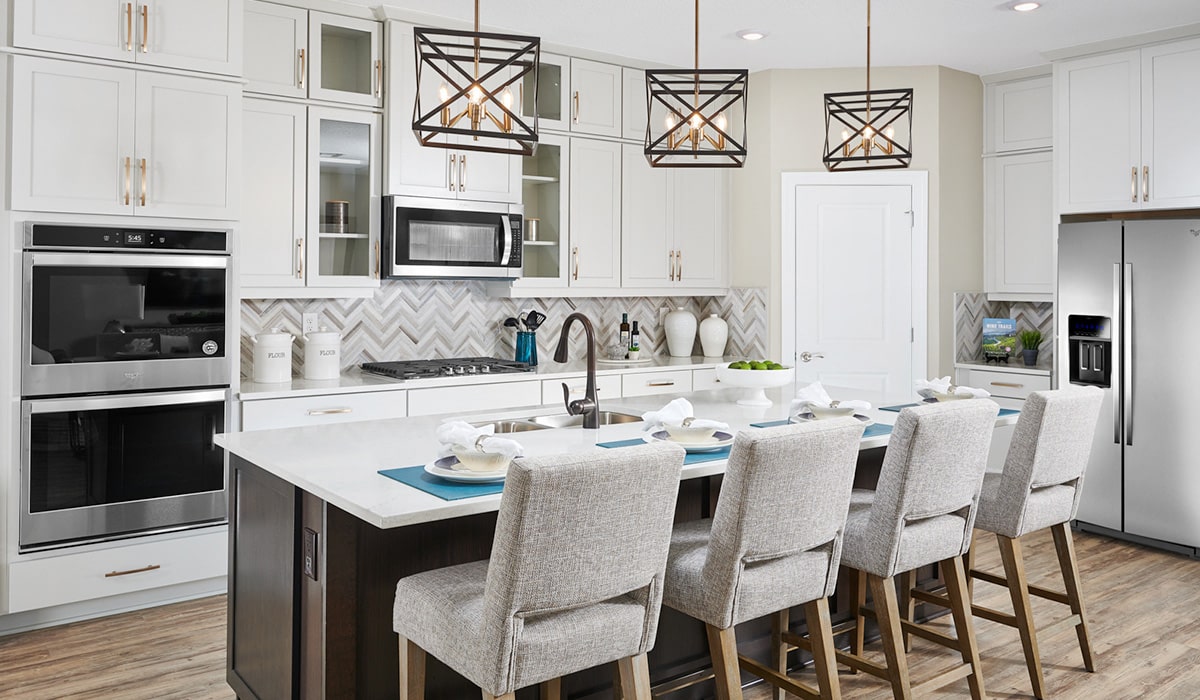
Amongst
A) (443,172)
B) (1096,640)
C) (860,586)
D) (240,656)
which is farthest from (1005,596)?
(443,172)

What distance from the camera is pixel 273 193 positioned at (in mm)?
4133

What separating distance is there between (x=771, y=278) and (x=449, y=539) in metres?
3.69

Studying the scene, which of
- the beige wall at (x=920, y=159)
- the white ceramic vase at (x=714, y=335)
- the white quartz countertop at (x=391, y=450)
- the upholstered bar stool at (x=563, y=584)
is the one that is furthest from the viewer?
the white ceramic vase at (x=714, y=335)

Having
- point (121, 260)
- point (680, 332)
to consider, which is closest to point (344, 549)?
point (121, 260)

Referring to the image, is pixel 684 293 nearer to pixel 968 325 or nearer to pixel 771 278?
pixel 771 278

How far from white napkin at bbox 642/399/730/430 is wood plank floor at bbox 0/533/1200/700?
950 millimetres

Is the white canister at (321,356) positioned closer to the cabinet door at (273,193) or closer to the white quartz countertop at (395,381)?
the white quartz countertop at (395,381)

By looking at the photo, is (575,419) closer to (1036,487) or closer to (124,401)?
(1036,487)

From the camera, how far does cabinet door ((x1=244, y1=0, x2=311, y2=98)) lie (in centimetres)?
404

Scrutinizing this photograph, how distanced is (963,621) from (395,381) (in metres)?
2.68

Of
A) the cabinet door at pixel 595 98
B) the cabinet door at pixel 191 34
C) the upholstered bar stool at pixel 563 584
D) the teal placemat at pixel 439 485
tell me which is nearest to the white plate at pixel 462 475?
the teal placemat at pixel 439 485

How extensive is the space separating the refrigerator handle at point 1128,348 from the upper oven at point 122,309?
426cm

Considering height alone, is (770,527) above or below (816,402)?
below

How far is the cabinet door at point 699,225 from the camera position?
5.64 meters
